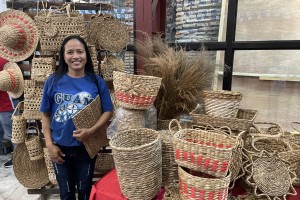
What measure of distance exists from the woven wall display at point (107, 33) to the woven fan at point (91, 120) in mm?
651

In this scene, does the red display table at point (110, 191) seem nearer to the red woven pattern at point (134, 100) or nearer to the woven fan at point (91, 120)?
the woven fan at point (91, 120)

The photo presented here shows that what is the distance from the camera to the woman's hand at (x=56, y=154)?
1.58 meters

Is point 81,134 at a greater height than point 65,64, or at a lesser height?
lesser

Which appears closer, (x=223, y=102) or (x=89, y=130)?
(x=223, y=102)

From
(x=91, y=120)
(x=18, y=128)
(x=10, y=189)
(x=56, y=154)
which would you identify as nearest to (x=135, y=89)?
(x=91, y=120)

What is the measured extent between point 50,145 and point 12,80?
89 cm

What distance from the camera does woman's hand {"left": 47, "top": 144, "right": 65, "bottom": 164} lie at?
1584 millimetres

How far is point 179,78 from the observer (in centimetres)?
175

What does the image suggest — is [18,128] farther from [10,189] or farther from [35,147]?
[10,189]

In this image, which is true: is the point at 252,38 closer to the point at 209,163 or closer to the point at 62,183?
the point at 209,163

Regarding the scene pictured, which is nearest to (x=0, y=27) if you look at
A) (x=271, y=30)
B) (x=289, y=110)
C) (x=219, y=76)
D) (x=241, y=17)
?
(x=219, y=76)

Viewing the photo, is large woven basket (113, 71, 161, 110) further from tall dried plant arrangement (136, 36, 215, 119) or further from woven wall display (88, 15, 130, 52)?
woven wall display (88, 15, 130, 52)

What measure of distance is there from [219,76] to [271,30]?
0.59 metres

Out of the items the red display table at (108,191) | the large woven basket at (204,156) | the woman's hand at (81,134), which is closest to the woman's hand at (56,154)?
the woman's hand at (81,134)
